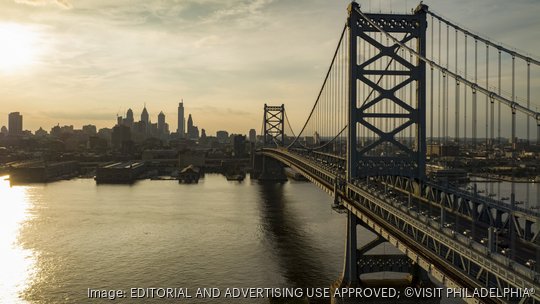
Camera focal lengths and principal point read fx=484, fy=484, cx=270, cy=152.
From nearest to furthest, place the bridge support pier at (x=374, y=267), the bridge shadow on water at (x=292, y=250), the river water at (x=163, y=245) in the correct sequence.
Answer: the bridge support pier at (x=374, y=267) < the river water at (x=163, y=245) < the bridge shadow on water at (x=292, y=250)

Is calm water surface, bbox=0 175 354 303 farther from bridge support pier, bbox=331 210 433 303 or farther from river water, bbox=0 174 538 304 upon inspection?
bridge support pier, bbox=331 210 433 303

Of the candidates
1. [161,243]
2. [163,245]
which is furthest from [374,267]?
[161,243]

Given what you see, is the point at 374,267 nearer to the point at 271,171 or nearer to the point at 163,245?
the point at 163,245

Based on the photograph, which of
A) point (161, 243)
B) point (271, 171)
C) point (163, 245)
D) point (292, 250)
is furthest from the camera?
point (271, 171)

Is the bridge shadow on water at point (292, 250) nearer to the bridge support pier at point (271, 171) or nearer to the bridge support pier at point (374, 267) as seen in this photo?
the bridge support pier at point (374, 267)

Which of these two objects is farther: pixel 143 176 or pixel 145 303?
pixel 143 176

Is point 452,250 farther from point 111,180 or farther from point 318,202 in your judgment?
point 111,180

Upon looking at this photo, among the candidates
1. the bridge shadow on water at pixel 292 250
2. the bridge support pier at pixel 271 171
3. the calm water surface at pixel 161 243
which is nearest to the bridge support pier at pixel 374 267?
the bridge shadow on water at pixel 292 250

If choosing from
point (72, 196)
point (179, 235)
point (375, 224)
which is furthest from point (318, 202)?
point (375, 224)
